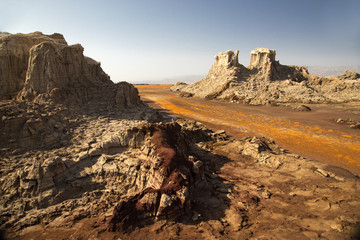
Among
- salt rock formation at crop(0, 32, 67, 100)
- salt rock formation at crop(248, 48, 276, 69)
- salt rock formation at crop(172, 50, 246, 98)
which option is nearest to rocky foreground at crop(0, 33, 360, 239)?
salt rock formation at crop(0, 32, 67, 100)

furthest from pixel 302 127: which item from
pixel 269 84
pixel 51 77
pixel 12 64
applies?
pixel 12 64

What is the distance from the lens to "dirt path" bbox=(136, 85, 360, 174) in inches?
520

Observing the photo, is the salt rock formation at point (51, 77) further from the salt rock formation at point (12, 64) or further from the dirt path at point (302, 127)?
the dirt path at point (302, 127)

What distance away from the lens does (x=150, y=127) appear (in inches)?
324

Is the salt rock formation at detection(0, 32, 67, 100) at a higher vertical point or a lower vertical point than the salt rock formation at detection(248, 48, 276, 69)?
lower

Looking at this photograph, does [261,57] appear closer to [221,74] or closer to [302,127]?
[221,74]

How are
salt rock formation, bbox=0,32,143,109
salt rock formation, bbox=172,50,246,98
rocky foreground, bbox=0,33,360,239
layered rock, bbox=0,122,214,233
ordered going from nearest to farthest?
1. rocky foreground, bbox=0,33,360,239
2. layered rock, bbox=0,122,214,233
3. salt rock formation, bbox=0,32,143,109
4. salt rock formation, bbox=172,50,246,98

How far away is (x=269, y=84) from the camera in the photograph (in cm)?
3453

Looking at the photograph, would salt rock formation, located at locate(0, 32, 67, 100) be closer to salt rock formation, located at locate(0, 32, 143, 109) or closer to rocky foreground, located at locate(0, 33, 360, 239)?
salt rock formation, located at locate(0, 32, 143, 109)

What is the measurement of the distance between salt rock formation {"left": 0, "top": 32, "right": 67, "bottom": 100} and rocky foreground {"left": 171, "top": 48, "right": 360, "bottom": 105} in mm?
29507

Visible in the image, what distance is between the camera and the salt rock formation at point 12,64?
11695 mm

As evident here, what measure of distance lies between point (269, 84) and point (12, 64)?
1407 inches

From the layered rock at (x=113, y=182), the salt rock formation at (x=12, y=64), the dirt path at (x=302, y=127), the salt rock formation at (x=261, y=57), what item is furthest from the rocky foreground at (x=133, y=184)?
the salt rock formation at (x=261, y=57)

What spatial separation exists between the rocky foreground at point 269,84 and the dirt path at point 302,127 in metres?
3.41
